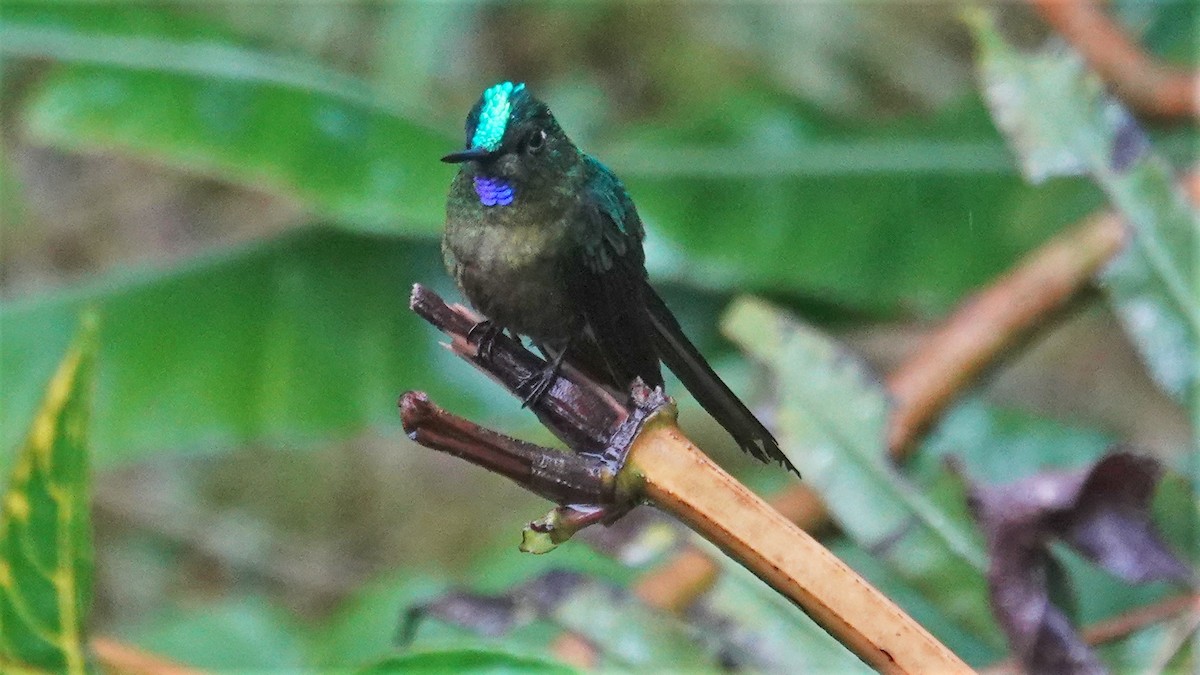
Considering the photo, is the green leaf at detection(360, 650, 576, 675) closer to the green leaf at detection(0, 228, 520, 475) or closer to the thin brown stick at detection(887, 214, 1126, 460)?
the thin brown stick at detection(887, 214, 1126, 460)

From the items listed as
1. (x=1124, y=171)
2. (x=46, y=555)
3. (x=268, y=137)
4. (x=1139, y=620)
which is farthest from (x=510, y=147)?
(x=268, y=137)

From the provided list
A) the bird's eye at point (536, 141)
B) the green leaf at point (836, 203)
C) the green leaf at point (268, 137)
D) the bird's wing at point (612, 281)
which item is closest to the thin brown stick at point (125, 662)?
the bird's wing at point (612, 281)

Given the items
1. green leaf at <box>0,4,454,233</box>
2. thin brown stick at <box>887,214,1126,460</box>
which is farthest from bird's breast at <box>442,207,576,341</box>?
green leaf at <box>0,4,454,233</box>

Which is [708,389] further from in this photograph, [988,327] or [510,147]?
[988,327]

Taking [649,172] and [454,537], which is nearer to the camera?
[649,172]

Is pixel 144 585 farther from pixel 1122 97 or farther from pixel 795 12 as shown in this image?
pixel 1122 97

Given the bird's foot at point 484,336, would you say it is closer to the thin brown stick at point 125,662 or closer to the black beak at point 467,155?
the black beak at point 467,155

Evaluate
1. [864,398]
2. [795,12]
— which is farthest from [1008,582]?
[795,12]
